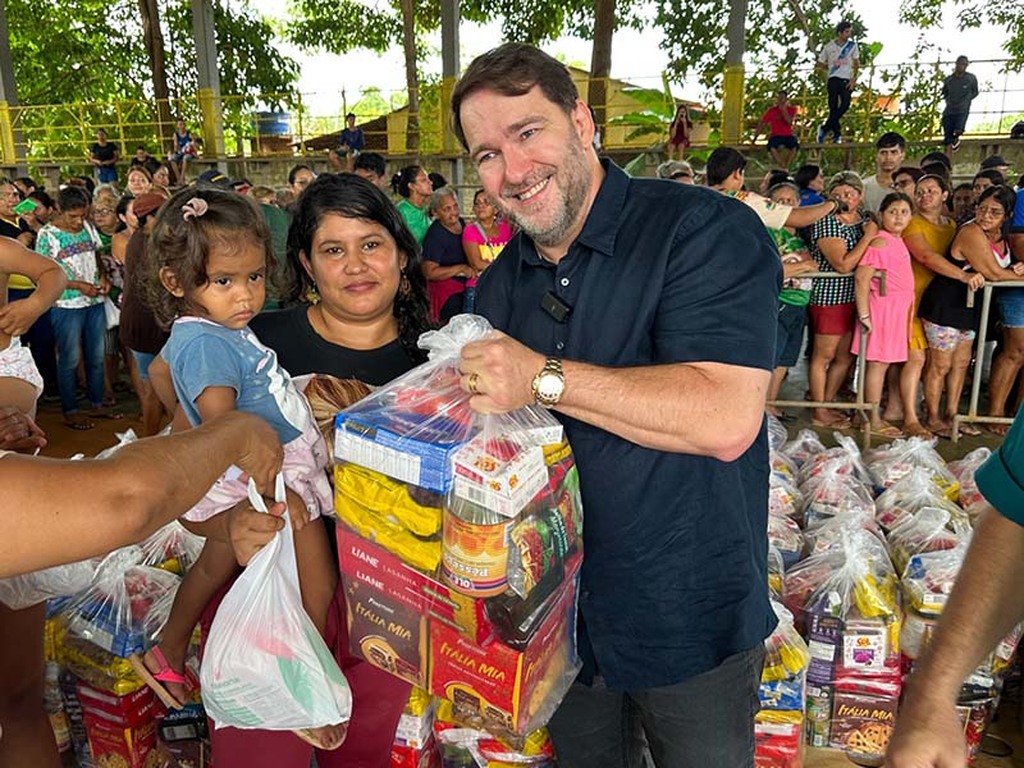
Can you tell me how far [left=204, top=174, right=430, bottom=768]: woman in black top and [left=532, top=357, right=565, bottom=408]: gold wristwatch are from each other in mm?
828

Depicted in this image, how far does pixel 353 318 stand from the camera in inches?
83.9

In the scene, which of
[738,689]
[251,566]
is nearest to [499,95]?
[251,566]

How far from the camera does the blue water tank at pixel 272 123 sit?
16.9m

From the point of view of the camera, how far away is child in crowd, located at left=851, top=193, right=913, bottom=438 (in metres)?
5.56

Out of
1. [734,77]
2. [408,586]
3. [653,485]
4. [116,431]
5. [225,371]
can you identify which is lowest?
[116,431]

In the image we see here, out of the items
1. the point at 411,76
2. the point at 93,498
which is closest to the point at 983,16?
the point at 411,76

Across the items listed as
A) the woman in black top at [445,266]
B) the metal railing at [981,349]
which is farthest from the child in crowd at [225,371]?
the metal railing at [981,349]

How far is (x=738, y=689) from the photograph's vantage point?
1.70m

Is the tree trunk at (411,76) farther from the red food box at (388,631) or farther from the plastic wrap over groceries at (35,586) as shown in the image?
the red food box at (388,631)

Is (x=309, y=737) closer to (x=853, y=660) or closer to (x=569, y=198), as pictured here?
(x=569, y=198)

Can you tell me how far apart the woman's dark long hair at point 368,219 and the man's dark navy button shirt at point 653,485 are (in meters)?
0.67

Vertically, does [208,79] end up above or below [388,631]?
above

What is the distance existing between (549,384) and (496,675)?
533 mm

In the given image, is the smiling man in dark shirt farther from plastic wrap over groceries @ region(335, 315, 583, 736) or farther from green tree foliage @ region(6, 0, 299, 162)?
green tree foliage @ region(6, 0, 299, 162)
